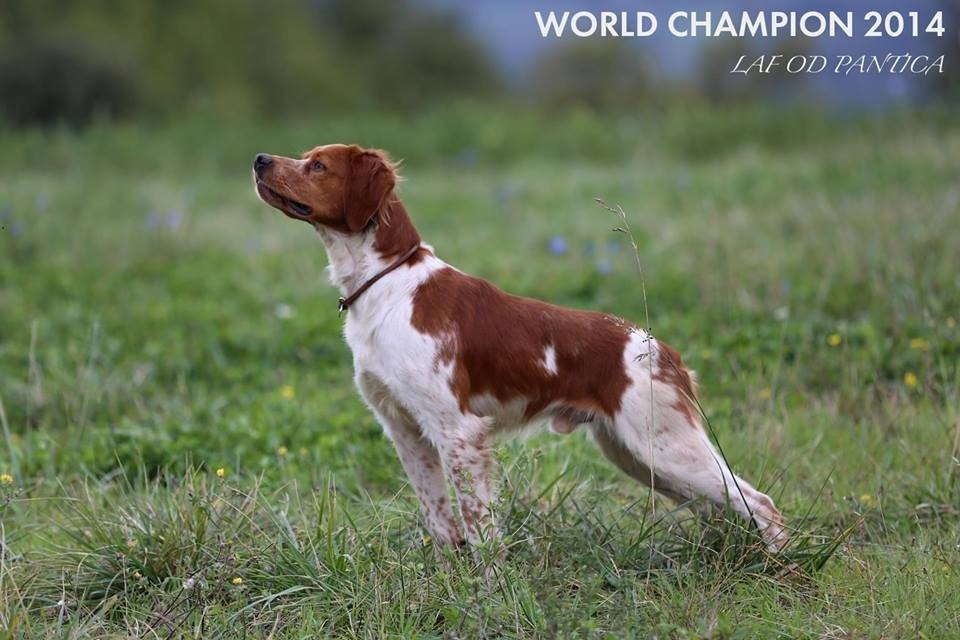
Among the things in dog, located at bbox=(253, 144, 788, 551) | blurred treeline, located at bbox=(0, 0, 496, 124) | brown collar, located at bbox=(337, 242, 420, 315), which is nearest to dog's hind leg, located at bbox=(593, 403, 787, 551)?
dog, located at bbox=(253, 144, 788, 551)

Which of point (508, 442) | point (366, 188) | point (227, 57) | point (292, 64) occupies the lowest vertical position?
point (508, 442)

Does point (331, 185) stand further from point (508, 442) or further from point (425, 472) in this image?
point (508, 442)

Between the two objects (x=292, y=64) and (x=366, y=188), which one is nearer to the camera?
(x=366, y=188)

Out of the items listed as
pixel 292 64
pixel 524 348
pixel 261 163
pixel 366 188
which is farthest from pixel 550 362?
pixel 292 64

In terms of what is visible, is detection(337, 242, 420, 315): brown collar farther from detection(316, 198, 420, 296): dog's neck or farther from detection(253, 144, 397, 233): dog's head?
detection(253, 144, 397, 233): dog's head

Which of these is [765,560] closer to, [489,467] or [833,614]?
[833,614]

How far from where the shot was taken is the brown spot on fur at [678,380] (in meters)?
3.79

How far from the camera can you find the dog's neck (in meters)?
3.78

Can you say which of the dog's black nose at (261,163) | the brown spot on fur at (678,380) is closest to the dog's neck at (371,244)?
the dog's black nose at (261,163)

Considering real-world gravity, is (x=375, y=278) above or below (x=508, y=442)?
above

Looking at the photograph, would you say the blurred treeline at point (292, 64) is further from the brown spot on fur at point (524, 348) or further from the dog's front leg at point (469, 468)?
the dog's front leg at point (469, 468)

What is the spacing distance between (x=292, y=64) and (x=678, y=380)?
16611mm

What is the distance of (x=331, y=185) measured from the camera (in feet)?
12.3

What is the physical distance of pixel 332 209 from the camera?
3.74 m
